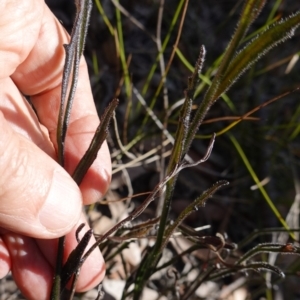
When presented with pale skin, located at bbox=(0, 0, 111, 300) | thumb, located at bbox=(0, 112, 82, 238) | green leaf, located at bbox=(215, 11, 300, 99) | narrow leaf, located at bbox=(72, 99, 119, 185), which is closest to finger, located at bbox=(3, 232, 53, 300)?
pale skin, located at bbox=(0, 0, 111, 300)

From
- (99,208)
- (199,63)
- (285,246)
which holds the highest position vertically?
(199,63)

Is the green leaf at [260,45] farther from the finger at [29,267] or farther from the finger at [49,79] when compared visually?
the finger at [29,267]

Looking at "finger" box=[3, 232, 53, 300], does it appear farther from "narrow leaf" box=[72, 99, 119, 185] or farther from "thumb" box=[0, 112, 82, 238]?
"narrow leaf" box=[72, 99, 119, 185]

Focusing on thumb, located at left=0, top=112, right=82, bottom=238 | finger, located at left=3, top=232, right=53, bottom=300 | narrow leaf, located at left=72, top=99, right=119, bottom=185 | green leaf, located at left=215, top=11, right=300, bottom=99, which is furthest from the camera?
finger, located at left=3, top=232, right=53, bottom=300

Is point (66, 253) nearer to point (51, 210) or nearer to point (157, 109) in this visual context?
point (51, 210)

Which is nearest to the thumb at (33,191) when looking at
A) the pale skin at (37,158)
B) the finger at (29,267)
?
the pale skin at (37,158)

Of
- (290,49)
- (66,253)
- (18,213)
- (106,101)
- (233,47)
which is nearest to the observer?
(233,47)

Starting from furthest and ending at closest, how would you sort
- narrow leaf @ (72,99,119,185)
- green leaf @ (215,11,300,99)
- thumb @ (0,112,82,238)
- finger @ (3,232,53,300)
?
finger @ (3,232,53,300) → thumb @ (0,112,82,238) → narrow leaf @ (72,99,119,185) → green leaf @ (215,11,300,99)

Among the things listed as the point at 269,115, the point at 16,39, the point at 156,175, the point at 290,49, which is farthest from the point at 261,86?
the point at 16,39

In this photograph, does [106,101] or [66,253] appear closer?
[66,253]
